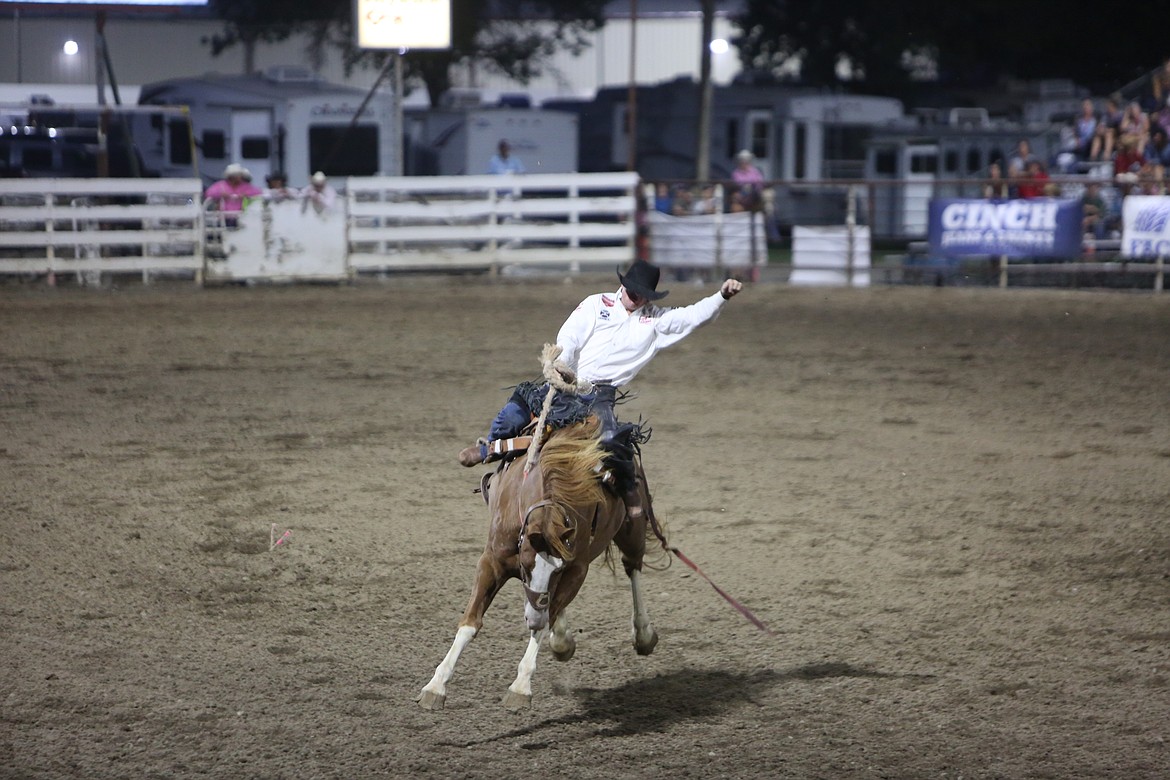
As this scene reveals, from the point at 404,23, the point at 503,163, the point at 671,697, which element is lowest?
the point at 671,697

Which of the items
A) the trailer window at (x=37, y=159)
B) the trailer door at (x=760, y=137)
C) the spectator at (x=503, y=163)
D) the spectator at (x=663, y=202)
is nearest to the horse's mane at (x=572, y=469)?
the spectator at (x=663, y=202)

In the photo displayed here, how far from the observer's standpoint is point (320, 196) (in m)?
18.5

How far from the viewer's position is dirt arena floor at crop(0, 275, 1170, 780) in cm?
439

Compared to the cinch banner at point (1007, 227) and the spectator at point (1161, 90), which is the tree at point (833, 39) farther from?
the cinch banner at point (1007, 227)

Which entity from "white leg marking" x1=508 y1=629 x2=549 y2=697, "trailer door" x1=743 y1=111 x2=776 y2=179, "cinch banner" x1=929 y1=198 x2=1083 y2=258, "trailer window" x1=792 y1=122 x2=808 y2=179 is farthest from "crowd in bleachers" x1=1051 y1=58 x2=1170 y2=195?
"white leg marking" x1=508 y1=629 x2=549 y2=697

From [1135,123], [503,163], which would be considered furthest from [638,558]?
[1135,123]

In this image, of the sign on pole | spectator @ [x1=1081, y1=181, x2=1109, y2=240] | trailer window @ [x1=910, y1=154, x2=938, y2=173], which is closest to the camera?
spectator @ [x1=1081, y1=181, x2=1109, y2=240]

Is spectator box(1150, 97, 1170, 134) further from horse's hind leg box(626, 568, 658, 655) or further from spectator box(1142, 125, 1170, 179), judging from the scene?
horse's hind leg box(626, 568, 658, 655)

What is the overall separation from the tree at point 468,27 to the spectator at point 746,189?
1693cm

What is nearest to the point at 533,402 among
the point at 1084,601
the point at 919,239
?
the point at 1084,601

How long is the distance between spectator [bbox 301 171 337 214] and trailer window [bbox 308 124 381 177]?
7.02 metres

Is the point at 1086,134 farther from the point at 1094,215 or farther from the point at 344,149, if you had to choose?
the point at 344,149

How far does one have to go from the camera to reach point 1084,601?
586 cm

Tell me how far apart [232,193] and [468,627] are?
14.9 metres
